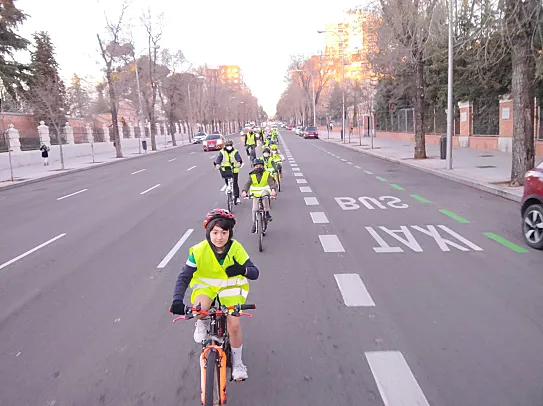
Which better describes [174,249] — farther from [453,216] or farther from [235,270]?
[453,216]

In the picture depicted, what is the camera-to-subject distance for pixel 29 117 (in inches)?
1758

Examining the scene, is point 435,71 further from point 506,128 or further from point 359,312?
point 359,312

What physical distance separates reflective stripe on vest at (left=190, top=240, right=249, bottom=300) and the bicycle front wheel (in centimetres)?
53

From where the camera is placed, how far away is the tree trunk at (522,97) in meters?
12.6

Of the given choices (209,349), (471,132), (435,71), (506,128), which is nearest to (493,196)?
(209,349)

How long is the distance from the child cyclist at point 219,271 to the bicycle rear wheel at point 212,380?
28cm

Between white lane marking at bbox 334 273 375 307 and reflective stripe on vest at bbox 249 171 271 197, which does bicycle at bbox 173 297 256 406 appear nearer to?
white lane marking at bbox 334 273 375 307

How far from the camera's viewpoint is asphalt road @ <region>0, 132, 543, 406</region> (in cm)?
379

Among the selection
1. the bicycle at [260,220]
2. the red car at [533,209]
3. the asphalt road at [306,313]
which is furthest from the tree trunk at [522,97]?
the bicycle at [260,220]

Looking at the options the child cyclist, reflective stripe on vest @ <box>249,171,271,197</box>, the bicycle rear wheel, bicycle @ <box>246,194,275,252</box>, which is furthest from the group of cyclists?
reflective stripe on vest @ <box>249,171,271,197</box>

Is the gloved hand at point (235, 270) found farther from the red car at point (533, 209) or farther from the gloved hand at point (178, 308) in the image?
the red car at point (533, 209)

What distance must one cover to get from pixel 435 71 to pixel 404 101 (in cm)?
1096

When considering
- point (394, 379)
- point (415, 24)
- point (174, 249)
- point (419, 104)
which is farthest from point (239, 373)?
point (419, 104)

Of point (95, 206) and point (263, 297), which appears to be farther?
point (95, 206)
